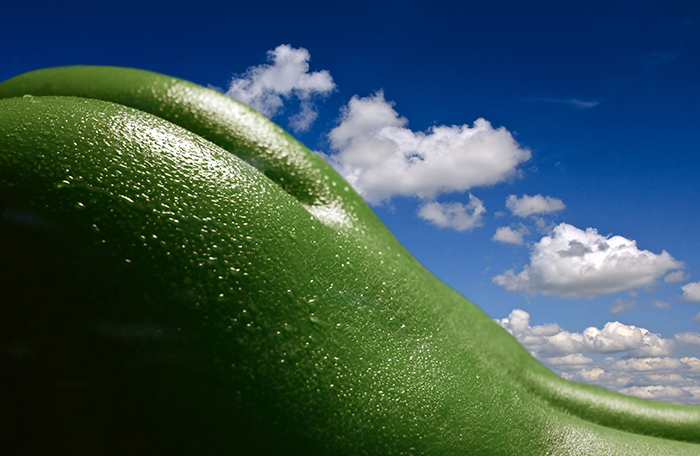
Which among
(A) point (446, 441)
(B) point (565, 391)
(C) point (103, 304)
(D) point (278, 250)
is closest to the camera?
(C) point (103, 304)

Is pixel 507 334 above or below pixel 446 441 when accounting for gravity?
above

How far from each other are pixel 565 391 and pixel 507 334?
257mm

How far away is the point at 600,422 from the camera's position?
1.91 metres

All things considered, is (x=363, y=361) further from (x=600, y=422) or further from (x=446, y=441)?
(x=600, y=422)

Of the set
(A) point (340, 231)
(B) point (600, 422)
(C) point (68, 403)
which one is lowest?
(C) point (68, 403)

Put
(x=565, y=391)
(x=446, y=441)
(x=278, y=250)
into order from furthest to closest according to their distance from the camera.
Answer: (x=565, y=391) < (x=446, y=441) < (x=278, y=250)

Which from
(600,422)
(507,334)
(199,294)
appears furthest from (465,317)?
(199,294)

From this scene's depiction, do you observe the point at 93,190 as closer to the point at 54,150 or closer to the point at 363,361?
the point at 54,150

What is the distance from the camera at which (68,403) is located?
108 cm

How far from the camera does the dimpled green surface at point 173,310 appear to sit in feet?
3.48

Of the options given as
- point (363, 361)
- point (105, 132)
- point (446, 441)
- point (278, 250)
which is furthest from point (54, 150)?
point (446, 441)

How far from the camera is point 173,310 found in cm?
106

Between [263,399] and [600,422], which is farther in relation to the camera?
[600,422]

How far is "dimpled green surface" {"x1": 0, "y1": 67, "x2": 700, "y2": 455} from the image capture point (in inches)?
41.8
